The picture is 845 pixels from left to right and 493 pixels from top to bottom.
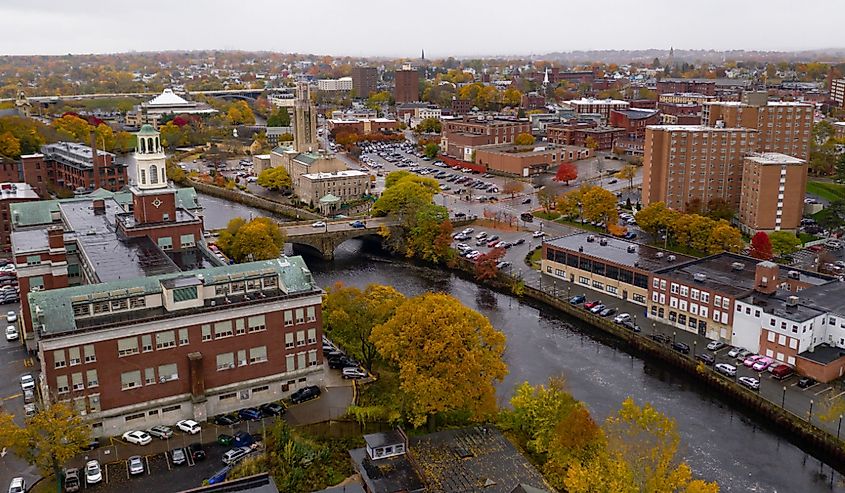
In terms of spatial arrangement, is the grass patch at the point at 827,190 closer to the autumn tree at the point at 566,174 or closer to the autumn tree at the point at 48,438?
the autumn tree at the point at 566,174

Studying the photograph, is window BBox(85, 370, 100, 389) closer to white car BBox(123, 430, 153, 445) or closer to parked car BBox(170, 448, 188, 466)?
white car BBox(123, 430, 153, 445)

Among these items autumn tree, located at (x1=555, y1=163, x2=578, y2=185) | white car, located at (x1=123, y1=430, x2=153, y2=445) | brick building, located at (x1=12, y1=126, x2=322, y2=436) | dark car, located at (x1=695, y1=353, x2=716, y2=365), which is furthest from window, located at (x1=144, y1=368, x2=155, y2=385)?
autumn tree, located at (x1=555, y1=163, x2=578, y2=185)

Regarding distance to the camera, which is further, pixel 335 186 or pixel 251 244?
pixel 335 186

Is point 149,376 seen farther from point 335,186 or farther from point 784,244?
point 335,186

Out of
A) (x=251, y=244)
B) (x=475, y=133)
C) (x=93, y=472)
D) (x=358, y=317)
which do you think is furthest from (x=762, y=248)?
(x=475, y=133)

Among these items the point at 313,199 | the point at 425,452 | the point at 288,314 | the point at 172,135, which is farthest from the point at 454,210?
the point at 172,135

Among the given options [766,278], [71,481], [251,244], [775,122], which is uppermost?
[775,122]

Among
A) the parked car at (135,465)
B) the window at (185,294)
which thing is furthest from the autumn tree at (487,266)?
the parked car at (135,465)
